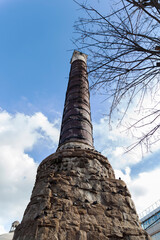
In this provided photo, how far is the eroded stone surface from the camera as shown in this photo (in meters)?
1.86

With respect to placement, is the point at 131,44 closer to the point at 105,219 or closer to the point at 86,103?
the point at 105,219

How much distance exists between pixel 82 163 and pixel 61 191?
27.5 inches

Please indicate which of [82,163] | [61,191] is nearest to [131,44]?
[82,163]

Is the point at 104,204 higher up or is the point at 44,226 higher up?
the point at 104,204

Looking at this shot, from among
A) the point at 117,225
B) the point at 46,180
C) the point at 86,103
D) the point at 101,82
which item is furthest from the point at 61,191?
the point at 86,103

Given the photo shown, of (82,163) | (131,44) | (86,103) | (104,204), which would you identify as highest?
(86,103)

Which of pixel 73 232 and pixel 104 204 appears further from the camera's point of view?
pixel 104 204

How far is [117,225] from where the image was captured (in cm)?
212

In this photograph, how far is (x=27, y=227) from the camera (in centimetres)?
186

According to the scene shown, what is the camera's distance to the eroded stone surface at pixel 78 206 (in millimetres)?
1856

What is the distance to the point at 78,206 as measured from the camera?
7.22 feet

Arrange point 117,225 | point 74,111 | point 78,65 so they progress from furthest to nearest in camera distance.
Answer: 1. point 78,65
2. point 74,111
3. point 117,225

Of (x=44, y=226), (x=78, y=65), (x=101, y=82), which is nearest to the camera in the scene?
(x=44, y=226)

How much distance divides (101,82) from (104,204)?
5.79 feet
